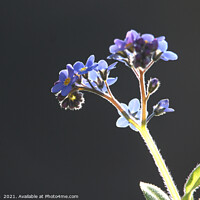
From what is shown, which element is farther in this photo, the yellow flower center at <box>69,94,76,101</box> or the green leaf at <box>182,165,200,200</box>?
the yellow flower center at <box>69,94,76,101</box>

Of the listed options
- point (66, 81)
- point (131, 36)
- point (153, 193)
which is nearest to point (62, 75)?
point (66, 81)

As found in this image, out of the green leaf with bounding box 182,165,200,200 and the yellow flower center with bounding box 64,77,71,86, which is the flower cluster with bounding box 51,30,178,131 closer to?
the yellow flower center with bounding box 64,77,71,86

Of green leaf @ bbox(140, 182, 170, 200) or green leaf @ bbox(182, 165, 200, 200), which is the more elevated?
green leaf @ bbox(140, 182, 170, 200)

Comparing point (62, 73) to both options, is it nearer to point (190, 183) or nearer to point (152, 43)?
point (152, 43)

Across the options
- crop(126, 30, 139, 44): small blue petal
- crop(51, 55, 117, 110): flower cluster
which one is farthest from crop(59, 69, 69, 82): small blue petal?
crop(126, 30, 139, 44): small blue petal

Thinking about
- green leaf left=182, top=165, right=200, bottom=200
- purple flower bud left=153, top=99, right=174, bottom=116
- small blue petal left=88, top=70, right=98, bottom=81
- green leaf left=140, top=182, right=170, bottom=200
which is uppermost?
small blue petal left=88, top=70, right=98, bottom=81

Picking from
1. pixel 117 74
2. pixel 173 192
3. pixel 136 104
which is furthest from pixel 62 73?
pixel 117 74

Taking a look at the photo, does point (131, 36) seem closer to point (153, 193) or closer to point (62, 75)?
point (62, 75)

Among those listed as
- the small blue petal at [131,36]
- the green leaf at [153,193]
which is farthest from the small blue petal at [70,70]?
the green leaf at [153,193]
